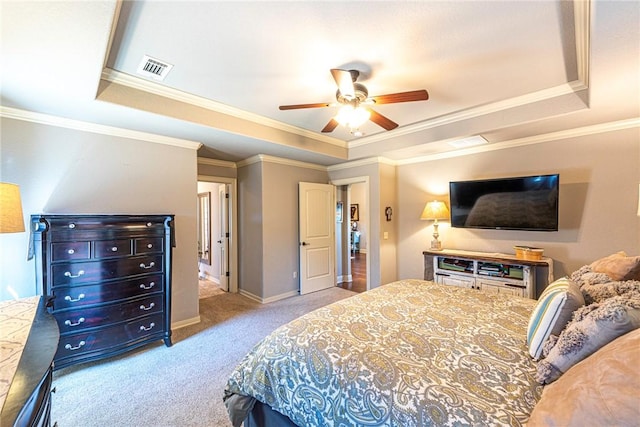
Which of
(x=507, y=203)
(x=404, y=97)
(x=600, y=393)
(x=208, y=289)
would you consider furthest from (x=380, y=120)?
(x=208, y=289)

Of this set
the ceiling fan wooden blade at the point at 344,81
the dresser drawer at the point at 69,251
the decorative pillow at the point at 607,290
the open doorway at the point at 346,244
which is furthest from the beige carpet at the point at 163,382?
the ceiling fan wooden blade at the point at 344,81

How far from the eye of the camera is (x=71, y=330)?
2.26m

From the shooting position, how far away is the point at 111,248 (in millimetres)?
2447

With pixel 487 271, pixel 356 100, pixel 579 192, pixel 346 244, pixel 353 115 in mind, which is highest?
pixel 356 100

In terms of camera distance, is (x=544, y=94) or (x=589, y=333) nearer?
(x=589, y=333)

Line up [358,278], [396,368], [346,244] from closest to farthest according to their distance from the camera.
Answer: [396,368], [346,244], [358,278]

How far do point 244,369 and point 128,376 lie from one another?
151 cm

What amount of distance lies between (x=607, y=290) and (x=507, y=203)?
2.26m

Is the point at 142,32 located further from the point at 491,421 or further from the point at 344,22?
the point at 491,421

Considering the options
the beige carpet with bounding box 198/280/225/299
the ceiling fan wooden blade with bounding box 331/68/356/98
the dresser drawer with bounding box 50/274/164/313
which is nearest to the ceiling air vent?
the ceiling fan wooden blade with bounding box 331/68/356/98

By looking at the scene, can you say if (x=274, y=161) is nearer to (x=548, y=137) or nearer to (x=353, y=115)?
(x=353, y=115)

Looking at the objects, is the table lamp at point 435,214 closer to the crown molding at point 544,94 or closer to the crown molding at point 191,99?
the crown molding at point 544,94

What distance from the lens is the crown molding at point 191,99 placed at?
222 cm

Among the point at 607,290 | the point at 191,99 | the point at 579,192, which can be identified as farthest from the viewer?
the point at 579,192
